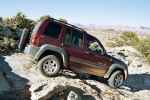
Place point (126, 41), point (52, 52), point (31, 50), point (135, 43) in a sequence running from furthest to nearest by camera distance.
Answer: point (126, 41)
point (135, 43)
point (52, 52)
point (31, 50)

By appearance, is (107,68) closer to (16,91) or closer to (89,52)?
(89,52)

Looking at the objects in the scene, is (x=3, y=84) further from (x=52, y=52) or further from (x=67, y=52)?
(x=67, y=52)

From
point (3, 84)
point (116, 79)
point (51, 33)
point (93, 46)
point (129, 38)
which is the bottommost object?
point (129, 38)

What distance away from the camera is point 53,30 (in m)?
11.4

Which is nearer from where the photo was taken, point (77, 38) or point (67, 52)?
point (67, 52)

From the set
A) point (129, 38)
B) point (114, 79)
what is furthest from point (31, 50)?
point (129, 38)

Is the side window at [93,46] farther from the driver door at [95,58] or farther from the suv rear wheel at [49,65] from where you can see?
the suv rear wheel at [49,65]

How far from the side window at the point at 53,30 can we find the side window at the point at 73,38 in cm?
36

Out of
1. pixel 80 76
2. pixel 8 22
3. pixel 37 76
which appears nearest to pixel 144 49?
pixel 8 22

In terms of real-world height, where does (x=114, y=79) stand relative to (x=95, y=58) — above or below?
below

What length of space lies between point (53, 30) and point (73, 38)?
895 millimetres

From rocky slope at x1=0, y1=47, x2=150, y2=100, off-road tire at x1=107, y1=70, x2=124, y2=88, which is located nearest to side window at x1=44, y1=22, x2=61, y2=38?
rocky slope at x1=0, y1=47, x2=150, y2=100

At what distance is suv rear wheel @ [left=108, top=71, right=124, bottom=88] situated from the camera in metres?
12.9

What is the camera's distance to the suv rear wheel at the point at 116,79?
42.3 feet
